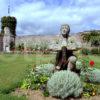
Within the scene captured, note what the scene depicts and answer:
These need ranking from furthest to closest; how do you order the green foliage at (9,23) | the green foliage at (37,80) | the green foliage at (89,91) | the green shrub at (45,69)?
the green foliage at (9,23)
the green shrub at (45,69)
the green foliage at (37,80)
the green foliage at (89,91)

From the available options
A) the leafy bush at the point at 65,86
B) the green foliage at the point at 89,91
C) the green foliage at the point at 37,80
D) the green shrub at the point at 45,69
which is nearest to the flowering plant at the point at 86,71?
the green shrub at the point at 45,69

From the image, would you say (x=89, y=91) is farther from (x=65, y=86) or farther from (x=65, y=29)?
Result: (x=65, y=29)

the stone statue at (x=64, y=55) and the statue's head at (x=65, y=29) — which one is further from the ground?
the statue's head at (x=65, y=29)

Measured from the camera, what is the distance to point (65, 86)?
8.62 meters

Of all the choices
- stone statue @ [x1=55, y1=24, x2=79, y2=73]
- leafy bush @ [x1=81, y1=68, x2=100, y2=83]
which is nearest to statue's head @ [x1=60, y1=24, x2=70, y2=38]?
stone statue @ [x1=55, y1=24, x2=79, y2=73]

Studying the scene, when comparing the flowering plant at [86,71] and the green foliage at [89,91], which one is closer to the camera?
the green foliage at [89,91]

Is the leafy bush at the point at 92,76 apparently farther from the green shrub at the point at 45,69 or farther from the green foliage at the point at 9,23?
the green foliage at the point at 9,23

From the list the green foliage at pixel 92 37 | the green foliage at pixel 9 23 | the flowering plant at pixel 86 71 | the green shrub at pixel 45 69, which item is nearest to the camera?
the green shrub at pixel 45 69

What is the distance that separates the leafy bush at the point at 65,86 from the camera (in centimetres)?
865

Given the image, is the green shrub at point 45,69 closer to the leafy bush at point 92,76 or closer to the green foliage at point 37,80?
the green foliage at point 37,80

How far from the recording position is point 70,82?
866 cm

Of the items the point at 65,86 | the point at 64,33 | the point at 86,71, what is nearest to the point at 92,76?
the point at 86,71

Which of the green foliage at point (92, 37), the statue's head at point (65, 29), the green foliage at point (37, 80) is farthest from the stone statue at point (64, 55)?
the green foliage at point (92, 37)

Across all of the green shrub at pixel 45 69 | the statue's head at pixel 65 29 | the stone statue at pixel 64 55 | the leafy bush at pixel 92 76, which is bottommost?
the leafy bush at pixel 92 76
